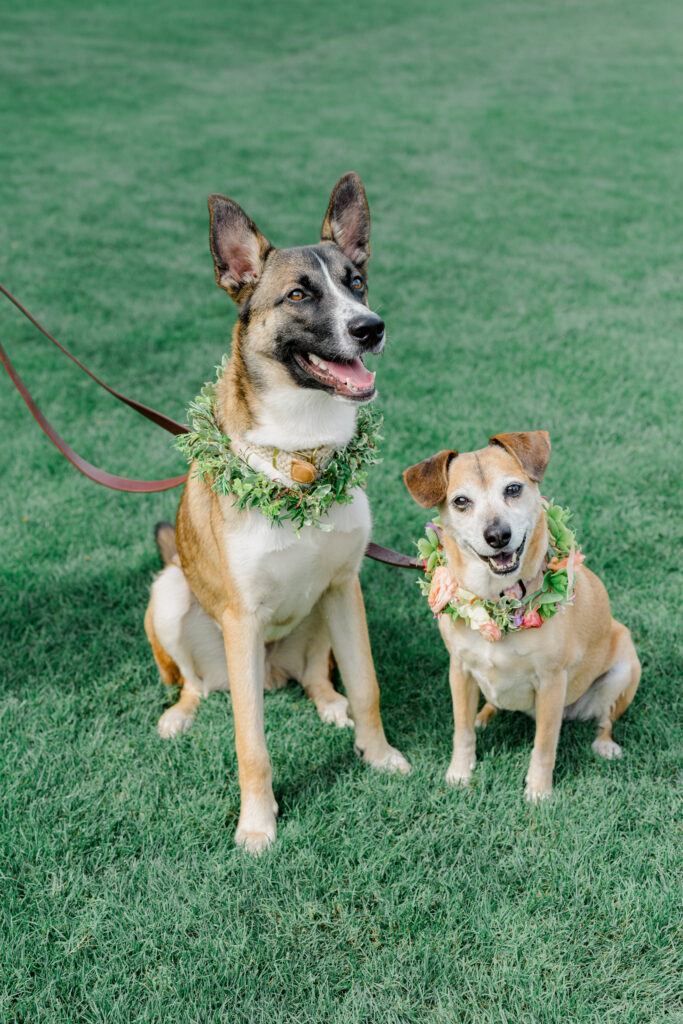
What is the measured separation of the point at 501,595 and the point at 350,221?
5.37 ft

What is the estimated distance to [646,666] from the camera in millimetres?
4156

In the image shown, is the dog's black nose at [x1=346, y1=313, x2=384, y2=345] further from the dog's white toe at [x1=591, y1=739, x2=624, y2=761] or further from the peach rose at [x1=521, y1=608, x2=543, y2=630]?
the dog's white toe at [x1=591, y1=739, x2=624, y2=761]

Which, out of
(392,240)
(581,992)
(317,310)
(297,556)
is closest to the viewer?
(581,992)

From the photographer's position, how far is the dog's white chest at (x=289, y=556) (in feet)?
10.7

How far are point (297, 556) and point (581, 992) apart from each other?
1.78 metres

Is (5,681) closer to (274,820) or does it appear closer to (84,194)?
(274,820)

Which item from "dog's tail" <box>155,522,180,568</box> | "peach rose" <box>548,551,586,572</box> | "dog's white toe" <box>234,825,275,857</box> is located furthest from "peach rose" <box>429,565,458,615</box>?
"dog's tail" <box>155,522,180,568</box>

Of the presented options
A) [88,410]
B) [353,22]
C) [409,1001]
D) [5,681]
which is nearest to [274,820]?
[409,1001]

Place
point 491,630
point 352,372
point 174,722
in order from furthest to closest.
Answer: point 174,722 → point 491,630 → point 352,372

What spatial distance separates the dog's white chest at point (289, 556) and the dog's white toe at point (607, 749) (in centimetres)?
138

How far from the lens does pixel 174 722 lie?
156 inches

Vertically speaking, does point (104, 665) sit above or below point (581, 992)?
below

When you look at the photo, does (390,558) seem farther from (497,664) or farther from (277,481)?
(277,481)

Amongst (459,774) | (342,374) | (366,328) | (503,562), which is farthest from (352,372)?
(459,774)
